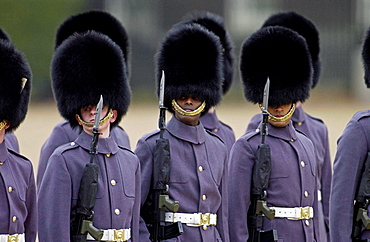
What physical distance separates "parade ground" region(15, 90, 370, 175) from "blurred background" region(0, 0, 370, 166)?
→ 0.03m

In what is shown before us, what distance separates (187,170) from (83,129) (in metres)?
0.63

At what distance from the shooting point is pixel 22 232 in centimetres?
423

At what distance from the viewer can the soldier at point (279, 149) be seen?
4895 millimetres

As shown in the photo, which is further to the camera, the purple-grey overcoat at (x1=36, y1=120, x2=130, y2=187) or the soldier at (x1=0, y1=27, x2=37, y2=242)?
the purple-grey overcoat at (x1=36, y1=120, x2=130, y2=187)

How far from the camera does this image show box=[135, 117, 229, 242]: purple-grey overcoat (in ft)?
15.3

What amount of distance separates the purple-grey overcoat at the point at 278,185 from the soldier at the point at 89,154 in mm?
663

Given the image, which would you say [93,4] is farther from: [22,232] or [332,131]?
[22,232]

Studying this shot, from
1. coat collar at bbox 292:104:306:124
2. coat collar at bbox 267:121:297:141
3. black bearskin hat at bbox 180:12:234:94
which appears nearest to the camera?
coat collar at bbox 267:121:297:141

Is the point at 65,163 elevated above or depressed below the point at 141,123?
below

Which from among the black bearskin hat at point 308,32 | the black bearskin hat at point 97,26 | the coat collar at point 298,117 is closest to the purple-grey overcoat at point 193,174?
the coat collar at point 298,117

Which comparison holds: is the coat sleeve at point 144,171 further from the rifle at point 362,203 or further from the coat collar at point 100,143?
the rifle at point 362,203

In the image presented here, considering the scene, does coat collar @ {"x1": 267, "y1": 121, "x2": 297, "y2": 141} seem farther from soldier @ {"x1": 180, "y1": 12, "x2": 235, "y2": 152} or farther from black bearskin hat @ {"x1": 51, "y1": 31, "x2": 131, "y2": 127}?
soldier @ {"x1": 180, "y1": 12, "x2": 235, "y2": 152}

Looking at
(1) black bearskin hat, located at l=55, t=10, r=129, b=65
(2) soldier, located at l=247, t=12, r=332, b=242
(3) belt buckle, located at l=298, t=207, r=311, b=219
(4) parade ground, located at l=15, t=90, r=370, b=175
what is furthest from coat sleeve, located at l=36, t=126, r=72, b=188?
(4) parade ground, located at l=15, t=90, r=370, b=175

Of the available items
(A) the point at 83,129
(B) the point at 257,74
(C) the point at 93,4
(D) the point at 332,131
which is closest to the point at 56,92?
(A) the point at 83,129
